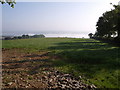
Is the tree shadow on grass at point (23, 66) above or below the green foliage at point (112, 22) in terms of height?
below

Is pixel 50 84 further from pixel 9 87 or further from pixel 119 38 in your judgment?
pixel 119 38

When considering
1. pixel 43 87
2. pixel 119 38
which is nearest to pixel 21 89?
pixel 43 87

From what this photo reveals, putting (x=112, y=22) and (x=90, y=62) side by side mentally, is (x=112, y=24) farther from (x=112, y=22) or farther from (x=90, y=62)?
(x=90, y=62)

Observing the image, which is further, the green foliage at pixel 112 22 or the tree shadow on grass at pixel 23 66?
the green foliage at pixel 112 22

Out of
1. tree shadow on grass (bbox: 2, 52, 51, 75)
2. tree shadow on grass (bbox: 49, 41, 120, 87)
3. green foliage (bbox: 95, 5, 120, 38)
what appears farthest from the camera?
green foliage (bbox: 95, 5, 120, 38)

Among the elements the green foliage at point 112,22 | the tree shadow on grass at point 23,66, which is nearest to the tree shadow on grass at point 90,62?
the tree shadow on grass at point 23,66

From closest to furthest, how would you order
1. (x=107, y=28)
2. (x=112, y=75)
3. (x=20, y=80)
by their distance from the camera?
(x=20, y=80) → (x=112, y=75) → (x=107, y=28)

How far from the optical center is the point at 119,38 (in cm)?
3697

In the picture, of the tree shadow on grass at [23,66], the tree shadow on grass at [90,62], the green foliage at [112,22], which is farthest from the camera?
the green foliage at [112,22]

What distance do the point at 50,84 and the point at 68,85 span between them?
1.09 metres

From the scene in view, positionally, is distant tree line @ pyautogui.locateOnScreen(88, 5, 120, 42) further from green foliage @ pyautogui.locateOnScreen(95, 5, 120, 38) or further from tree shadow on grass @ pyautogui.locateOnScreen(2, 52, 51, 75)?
tree shadow on grass @ pyautogui.locateOnScreen(2, 52, 51, 75)

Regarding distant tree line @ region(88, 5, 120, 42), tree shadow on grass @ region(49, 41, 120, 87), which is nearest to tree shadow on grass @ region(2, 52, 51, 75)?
tree shadow on grass @ region(49, 41, 120, 87)

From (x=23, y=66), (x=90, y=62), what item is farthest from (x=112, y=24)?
(x=23, y=66)

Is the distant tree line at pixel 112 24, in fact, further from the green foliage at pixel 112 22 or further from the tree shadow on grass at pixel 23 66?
the tree shadow on grass at pixel 23 66
